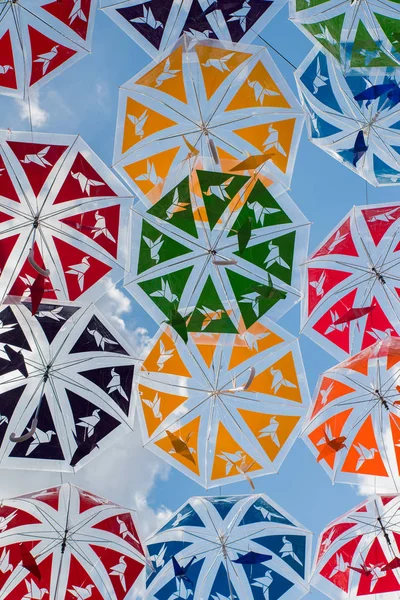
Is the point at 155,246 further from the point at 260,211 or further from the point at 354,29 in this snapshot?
the point at 354,29

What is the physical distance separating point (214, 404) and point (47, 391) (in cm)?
338

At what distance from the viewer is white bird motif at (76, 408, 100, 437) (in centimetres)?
1262

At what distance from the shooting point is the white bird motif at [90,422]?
12617 mm

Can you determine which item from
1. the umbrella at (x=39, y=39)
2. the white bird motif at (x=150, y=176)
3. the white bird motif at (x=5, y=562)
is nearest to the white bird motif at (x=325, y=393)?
the white bird motif at (x=150, y=176)

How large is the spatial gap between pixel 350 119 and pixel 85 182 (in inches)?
207

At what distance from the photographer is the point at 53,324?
1232 cm

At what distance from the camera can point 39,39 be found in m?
11.1

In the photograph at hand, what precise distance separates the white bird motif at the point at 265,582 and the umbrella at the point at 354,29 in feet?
34.2

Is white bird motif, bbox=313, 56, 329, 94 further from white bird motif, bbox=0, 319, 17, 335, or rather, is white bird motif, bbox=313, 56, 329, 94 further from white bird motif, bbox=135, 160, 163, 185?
white bird motif, bbox=0, 319, 17, 335

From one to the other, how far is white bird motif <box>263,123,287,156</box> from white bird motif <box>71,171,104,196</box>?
316 cm

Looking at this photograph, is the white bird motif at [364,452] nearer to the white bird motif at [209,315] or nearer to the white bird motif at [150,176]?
the white bird motif at [209,315]

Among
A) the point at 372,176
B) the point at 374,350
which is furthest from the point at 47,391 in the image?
the point at 372,176

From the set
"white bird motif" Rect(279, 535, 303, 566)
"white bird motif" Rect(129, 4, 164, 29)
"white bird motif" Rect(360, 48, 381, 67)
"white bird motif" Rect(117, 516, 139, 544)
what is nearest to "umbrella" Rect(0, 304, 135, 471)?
"white bird motif" Rect(117, 516, 139, 544)

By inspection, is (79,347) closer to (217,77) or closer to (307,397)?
(307,397)
